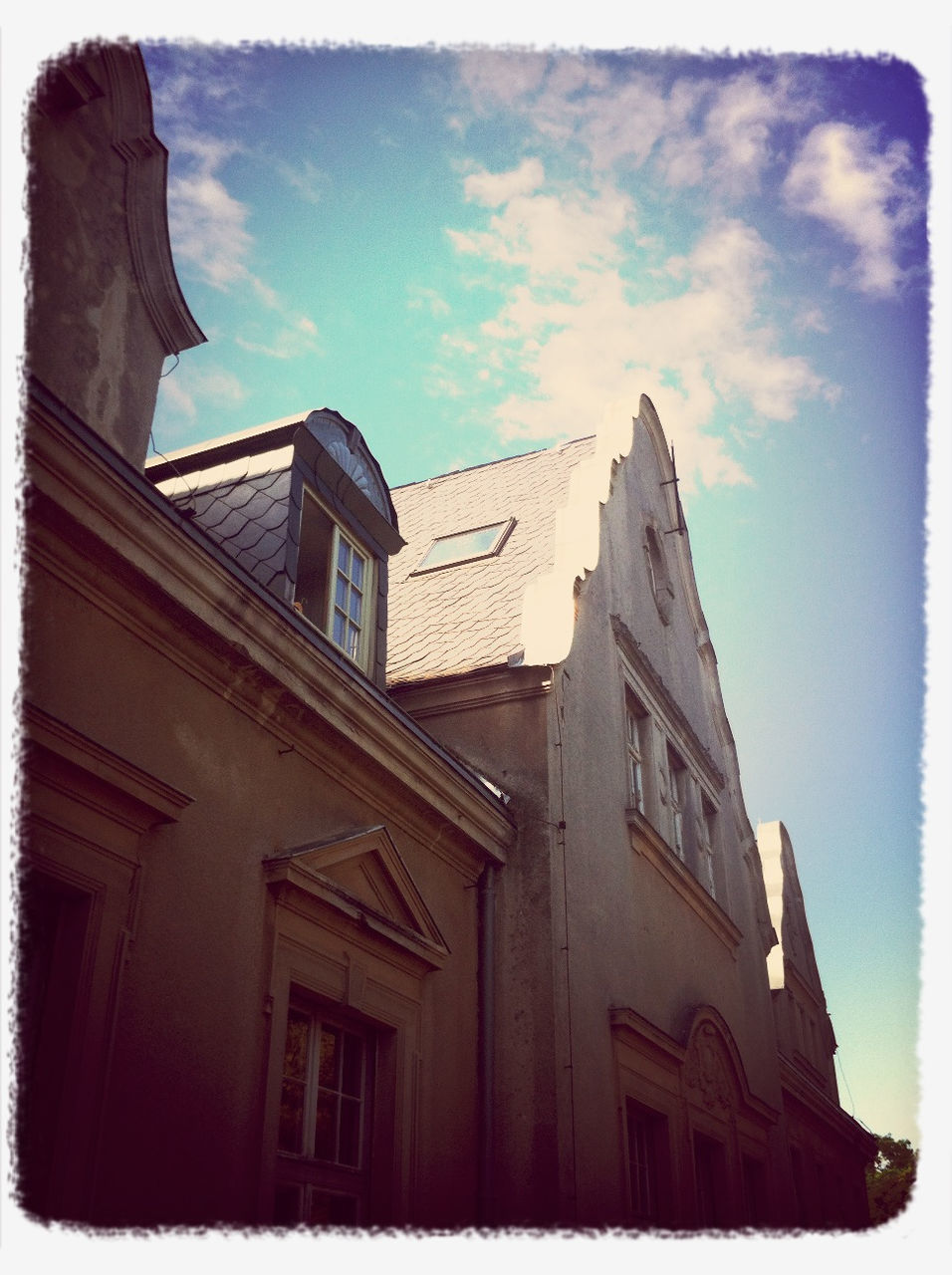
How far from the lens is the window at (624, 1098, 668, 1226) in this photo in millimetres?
8867

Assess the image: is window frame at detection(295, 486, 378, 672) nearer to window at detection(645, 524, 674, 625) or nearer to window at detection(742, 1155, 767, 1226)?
window at detection(645, 524, 674, 625)

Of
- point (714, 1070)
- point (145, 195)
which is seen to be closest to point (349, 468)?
point (145, 195)

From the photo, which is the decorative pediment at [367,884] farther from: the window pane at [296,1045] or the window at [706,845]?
the window at [706,845]

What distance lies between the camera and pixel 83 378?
5.78 meters

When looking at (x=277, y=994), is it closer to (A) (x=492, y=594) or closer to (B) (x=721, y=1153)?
(A) (x=492, y=594)

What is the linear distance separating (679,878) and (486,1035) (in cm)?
414

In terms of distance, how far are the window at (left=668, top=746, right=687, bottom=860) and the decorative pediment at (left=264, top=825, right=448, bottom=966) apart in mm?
5058

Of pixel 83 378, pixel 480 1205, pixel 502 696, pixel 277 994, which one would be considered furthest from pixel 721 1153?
pixel 83 378

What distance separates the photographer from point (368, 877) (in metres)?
6.86

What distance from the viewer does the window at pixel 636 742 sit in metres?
10.9

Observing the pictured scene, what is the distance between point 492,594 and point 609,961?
3.50m

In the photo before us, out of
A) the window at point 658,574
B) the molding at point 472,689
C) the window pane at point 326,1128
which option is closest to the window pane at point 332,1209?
the window pane at point 326,1128

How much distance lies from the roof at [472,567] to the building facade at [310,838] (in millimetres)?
60

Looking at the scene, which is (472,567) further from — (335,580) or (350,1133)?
(350,1133)
